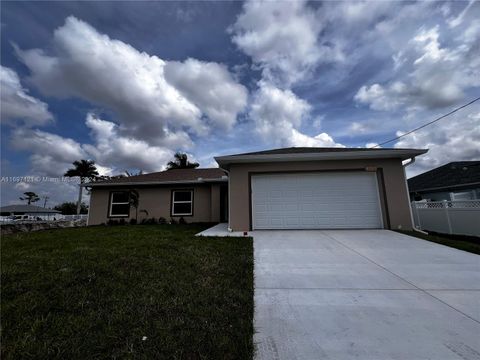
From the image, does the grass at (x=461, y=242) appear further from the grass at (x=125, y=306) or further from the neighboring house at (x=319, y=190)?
the grass at (x=125, y=306)

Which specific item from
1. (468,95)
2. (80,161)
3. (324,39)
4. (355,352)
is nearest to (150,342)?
(355,352)

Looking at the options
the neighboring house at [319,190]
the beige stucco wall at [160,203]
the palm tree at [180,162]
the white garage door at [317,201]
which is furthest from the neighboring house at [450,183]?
the palm tree at [180,162]

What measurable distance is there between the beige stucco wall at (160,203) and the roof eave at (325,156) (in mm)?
4771

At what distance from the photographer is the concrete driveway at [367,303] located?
6.75ft

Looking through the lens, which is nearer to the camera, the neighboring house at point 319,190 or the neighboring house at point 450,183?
the neighboring house at point 319,190

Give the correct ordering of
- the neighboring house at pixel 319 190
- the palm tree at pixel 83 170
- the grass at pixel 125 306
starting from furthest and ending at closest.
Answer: the palm tree at pixel 83 170 → the neighboring house at pixel 319 190 → the grass at pixel 125 306

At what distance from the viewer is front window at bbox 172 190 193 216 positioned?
526 inches

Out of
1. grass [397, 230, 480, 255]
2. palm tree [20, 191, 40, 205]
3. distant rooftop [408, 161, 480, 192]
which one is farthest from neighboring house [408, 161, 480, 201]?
palm tree [20, 191, 40, 205]

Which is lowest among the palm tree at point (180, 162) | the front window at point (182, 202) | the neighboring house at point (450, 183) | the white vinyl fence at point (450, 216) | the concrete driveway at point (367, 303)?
the concrete driveway at point (367, 303)

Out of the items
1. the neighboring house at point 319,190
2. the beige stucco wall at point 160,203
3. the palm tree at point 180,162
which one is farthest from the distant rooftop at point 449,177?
the palm tree at point 180,162

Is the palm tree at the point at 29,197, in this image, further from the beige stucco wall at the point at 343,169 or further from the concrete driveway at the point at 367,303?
the concrete driveway at the point at 367,303

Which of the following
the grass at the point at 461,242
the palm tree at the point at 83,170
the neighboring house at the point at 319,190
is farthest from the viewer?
the palm tree at the point at 83,170

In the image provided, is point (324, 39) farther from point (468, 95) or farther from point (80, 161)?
point (80, 161)

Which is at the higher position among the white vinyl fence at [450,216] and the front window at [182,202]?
the front window at [182,202]
